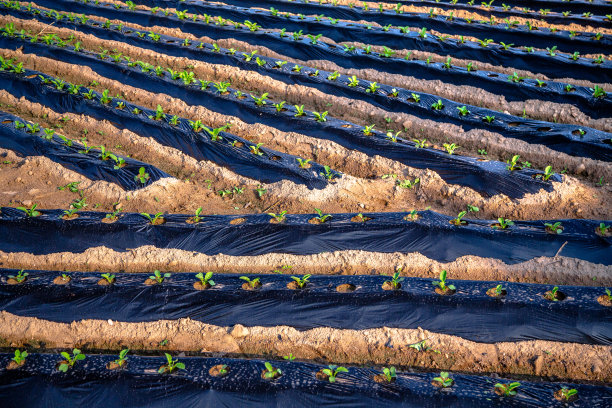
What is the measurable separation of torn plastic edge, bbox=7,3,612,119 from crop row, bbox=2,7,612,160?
29 centimetres

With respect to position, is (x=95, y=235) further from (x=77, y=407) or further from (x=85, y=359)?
(x=77, y=407)

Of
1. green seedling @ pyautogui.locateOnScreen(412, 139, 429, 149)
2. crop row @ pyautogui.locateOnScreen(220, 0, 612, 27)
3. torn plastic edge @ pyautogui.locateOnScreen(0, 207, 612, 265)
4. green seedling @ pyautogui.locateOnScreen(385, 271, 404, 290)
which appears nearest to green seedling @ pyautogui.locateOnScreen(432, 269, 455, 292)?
green seedling @ pyautogui.locateOnScreen(385, 271, 404, 290)

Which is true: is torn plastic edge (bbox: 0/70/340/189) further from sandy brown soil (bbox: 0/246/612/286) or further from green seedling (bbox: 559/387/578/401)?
green seedling (bbox: 559/387/578/401)

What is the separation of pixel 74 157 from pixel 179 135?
5.32ft

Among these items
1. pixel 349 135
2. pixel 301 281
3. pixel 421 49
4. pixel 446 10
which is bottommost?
pixel 301 281

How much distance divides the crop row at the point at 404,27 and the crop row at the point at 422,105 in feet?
6.02

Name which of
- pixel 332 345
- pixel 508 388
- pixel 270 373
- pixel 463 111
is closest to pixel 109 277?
pixel 270 373

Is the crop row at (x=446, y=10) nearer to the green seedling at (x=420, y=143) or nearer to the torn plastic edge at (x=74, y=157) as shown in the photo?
the green seedling at (x=420, y=143)

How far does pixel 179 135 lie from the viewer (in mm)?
7383

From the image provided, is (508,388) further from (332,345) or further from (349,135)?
(349,135)

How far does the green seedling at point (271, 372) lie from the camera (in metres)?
3.73

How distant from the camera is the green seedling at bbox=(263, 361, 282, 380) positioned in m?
3.73

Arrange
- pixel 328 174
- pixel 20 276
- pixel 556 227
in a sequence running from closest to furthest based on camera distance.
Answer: pixel 20 276 → pixel 556 227 → pixel 328 174

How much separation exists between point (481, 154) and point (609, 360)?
3821mm
